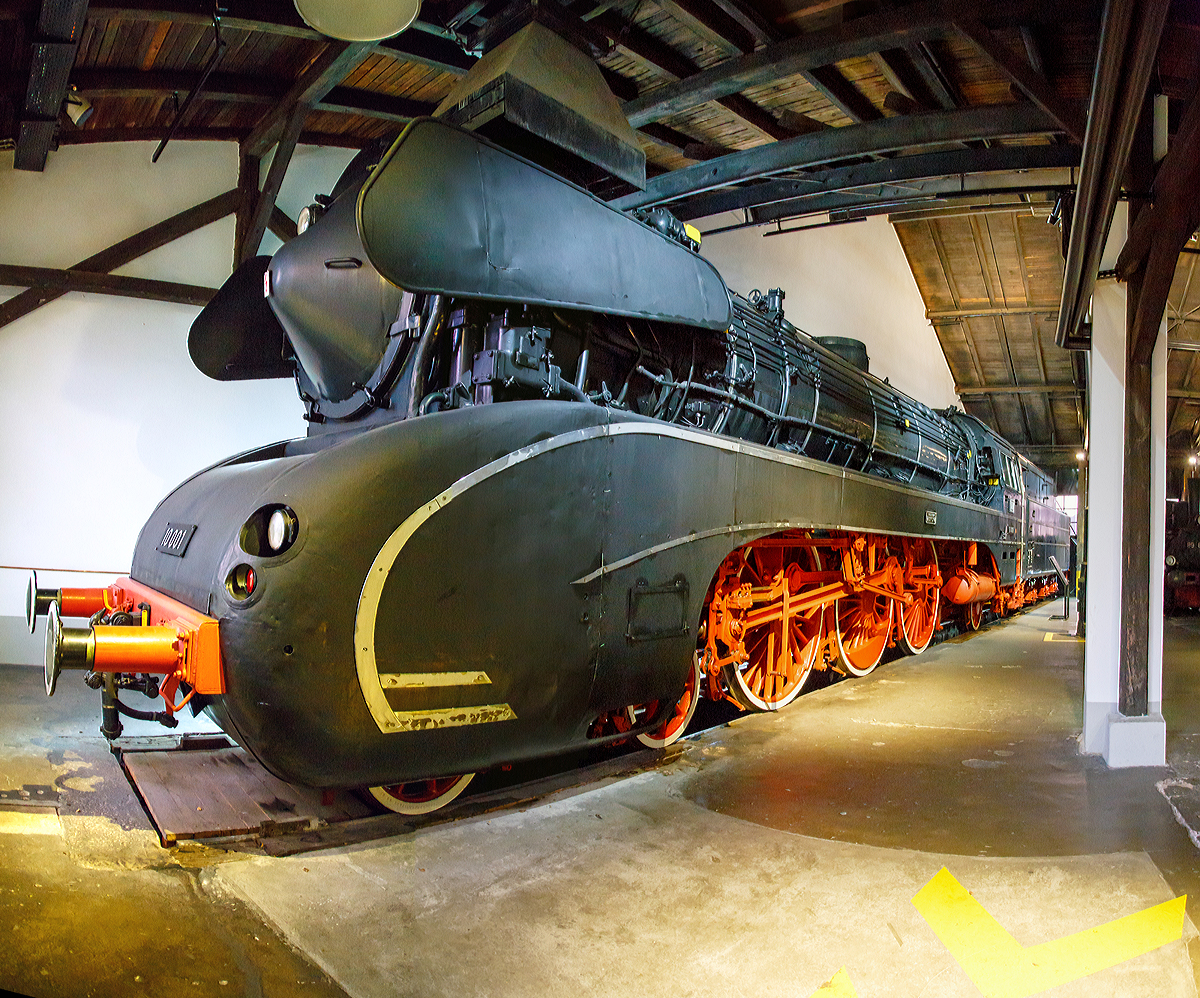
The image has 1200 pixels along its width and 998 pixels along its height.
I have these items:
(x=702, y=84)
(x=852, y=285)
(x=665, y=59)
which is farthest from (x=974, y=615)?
(x=665, y=59)

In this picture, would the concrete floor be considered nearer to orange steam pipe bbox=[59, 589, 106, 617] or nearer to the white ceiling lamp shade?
orange steam pipe bbox=[59, 589, 106, 617]

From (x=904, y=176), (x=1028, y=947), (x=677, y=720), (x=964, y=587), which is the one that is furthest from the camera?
(x=964, y=587)

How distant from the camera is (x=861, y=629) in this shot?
6523 mm

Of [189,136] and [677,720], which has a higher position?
[189,136]

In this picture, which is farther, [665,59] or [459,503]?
[665,59]

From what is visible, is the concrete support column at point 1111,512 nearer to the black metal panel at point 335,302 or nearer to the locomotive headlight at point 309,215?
the black metal panel at point 335,302

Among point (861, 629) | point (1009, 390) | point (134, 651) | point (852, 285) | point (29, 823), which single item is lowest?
point (29, 823)

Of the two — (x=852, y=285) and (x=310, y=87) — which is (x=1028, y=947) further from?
(x=852, y=285)

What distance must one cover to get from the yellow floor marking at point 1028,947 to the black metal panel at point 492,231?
239 centimetres

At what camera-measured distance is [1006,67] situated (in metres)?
4.15

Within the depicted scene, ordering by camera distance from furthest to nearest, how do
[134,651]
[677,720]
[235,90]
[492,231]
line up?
[235,90] < [677,720] < [492,231] < [134,651]

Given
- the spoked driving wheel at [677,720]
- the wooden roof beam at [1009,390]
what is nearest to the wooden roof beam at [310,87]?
the spoked driving wheel at [677,720]

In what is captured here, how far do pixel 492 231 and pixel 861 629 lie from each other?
4.75m

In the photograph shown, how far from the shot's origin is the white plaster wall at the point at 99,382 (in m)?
6.02
